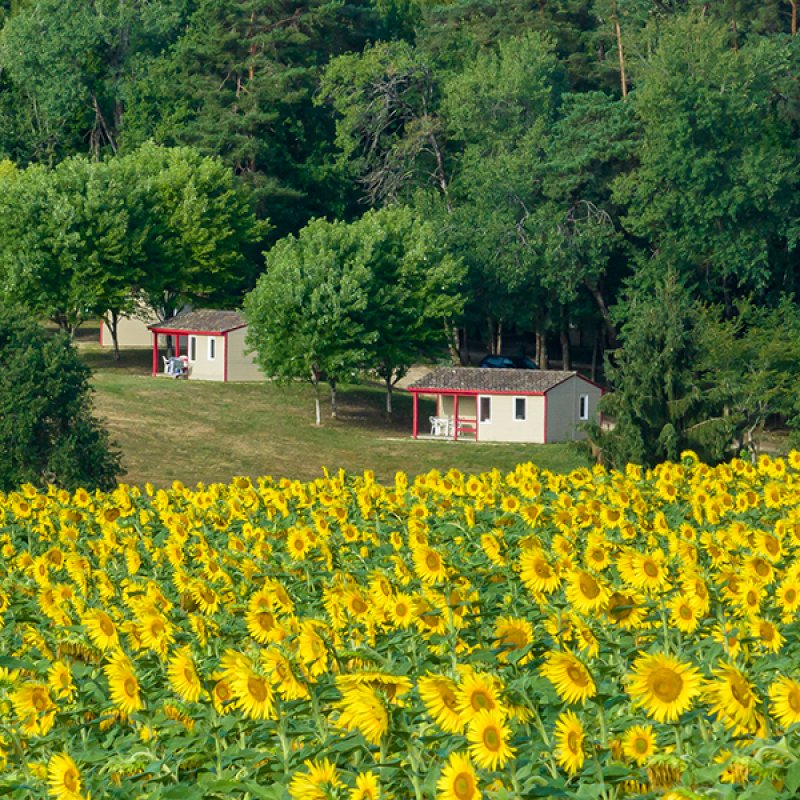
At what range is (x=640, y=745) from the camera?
652 cm

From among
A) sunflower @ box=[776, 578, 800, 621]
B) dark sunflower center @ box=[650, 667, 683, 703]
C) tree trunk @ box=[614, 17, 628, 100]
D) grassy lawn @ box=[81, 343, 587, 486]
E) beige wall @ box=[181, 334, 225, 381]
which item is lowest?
grassy lawn @ box=[81, 343, 587, 486]

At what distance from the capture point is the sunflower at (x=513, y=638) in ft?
26.4

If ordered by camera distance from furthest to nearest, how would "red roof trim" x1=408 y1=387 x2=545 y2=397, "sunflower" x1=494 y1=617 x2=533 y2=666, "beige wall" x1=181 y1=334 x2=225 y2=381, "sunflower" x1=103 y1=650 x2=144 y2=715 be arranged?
"beige wall" x1=181 y1=334 x2=225 y2=381
"red roof trim" x1=408 y1=387 x2=545 y2=397
"sunflower" x1=494 y1=617 x2=533 y2=666
"sunflower" x1=103 y1=650 x2=144 y2=715

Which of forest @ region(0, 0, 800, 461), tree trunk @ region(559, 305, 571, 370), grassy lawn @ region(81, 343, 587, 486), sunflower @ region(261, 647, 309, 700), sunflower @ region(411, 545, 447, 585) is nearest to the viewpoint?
sunflower @ region(261, 647, 309, 700)

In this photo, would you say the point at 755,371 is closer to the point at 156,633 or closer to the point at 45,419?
the point at 45,419

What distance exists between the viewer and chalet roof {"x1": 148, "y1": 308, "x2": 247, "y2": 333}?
7788 centimetres

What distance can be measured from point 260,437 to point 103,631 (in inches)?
2267

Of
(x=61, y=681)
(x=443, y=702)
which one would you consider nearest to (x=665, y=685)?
(x=443, y=702)

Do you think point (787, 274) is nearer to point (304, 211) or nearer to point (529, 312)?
point (529, 312)

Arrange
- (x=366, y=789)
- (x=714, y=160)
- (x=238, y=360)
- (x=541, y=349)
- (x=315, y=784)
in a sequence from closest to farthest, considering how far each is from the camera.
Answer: (x=315, y=784) → (x=366, y=789) → (x=714, y=160) → (x=238, y=360) → (x=541, y=349)

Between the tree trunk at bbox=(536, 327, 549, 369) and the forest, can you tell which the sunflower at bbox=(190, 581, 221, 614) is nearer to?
the forest

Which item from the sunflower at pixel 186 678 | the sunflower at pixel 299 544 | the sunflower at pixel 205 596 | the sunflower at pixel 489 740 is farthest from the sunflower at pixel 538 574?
the sunflower at pixel 489 740

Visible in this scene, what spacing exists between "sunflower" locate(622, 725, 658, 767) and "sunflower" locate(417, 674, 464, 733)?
2.10ft

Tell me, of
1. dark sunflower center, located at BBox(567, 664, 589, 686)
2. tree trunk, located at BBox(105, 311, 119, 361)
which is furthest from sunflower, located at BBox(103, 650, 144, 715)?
tree trunk, located at BBox(105, 311, 119, 361)
